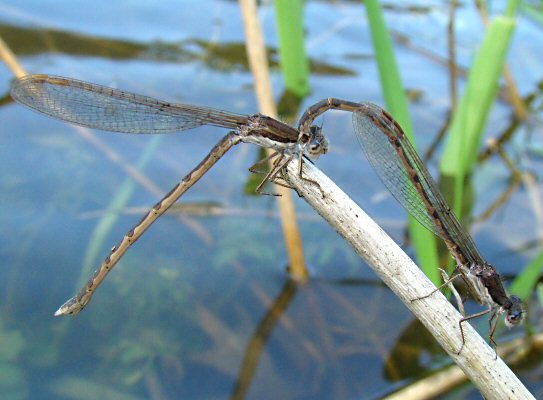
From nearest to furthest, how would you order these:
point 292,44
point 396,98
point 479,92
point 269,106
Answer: point 396,98
point 269,106
point 479,92
point 292,44

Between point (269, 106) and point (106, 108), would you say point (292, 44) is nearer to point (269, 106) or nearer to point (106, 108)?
point (269, 106)

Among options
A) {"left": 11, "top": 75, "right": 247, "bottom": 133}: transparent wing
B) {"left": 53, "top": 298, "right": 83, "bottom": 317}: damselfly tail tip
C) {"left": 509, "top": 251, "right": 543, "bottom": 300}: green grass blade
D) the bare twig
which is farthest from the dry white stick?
the bare twig

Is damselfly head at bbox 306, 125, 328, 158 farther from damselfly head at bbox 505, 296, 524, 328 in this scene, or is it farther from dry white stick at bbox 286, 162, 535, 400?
damselfly head at bbox 505, 296, 524, 328

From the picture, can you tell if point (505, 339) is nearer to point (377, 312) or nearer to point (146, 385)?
point (377, 312)

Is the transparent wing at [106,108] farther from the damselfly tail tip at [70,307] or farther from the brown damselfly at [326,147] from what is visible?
the damselfly tail tip at [70,307]

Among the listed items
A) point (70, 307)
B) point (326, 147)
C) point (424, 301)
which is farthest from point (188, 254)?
point (424, 301)

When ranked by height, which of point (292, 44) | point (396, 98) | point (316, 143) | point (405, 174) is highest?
point (292, 44)
